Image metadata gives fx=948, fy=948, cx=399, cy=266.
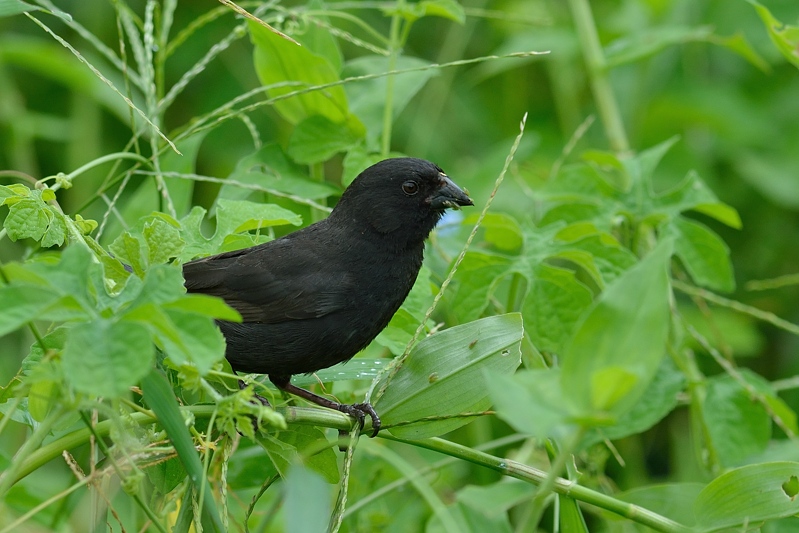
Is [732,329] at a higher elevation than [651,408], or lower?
lower

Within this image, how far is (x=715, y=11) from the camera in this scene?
5312mm

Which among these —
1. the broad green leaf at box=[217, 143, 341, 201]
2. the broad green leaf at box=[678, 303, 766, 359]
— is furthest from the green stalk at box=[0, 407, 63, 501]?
the broad green leaf at box=[678, 303, 766, 359]

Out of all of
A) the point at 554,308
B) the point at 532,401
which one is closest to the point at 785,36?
the point at 554,308

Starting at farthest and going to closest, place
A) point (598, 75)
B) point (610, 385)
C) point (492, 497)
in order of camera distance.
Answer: point (598, 75)
point (492, 497)
point (610, 385)

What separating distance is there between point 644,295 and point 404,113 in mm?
4153

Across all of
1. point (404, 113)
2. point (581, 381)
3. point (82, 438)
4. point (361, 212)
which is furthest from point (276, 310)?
point (404, 113)

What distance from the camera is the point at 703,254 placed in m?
2.92

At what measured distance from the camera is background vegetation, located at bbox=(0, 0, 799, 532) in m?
1.36

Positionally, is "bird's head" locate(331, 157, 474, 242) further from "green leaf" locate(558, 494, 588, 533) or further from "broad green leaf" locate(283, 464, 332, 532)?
"broad green leaf" locate(283, 464, 332, 532)

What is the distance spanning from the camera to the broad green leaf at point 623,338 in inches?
47.8

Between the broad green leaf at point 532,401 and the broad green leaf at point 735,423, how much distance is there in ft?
5.49

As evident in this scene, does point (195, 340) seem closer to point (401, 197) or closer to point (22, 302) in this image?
point (22, 302)

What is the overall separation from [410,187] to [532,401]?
1597mm

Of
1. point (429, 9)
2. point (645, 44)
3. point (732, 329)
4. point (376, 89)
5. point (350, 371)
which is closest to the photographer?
point (350, 371)
